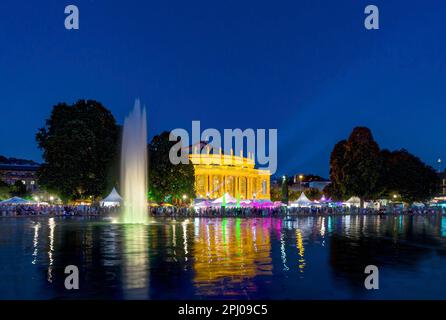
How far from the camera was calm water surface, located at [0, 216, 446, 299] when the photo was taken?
1502 cm

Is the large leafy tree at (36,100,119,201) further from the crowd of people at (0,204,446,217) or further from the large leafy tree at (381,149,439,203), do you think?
the large leafy tree at (381,149,439,203)

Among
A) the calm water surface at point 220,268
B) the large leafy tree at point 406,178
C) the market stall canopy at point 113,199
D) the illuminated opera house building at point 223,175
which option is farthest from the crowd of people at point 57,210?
the large leafy tree at point 406,178

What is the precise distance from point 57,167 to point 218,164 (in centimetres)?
5709

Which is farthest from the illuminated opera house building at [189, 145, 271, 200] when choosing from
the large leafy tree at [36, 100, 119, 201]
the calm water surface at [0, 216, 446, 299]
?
the calm water surface at [0, 216, 446, 299]

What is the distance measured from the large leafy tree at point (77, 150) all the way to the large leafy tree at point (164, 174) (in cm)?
557

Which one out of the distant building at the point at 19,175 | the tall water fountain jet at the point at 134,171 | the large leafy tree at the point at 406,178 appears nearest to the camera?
the tall water fountain jet at the point at 134,171

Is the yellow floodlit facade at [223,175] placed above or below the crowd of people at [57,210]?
above

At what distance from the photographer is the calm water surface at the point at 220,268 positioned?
1502cm

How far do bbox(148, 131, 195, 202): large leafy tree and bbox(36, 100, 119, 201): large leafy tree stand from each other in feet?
18.3

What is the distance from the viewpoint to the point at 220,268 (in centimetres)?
1936

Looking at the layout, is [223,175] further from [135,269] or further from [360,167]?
[135,269]

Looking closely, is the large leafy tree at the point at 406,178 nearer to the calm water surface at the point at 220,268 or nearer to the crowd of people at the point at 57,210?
the crowd of people at the point at 57,210
